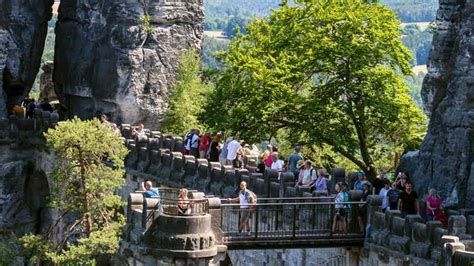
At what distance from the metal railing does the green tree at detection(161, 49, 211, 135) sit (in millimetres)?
26833

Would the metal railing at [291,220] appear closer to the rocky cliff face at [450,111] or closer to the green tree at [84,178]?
the rocky cliff face at [450,111]

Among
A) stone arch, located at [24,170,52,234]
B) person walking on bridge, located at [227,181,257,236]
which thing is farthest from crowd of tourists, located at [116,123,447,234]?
stone arch, located at [24,170,52,234]

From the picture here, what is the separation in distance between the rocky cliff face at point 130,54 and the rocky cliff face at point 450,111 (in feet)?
86.9

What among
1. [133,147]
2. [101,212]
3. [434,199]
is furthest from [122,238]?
[133,147]

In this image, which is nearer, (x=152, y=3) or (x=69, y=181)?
(x=69, y=181)

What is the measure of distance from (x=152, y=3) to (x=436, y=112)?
28.3 m

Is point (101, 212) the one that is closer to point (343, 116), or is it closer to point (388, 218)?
point (388, 218)

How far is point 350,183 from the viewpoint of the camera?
4403 centimetres

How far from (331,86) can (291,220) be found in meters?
20.1

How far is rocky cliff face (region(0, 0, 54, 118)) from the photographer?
2876 inches

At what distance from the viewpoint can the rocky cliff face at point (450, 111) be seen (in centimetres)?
4225

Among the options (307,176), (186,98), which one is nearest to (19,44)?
(186,98)

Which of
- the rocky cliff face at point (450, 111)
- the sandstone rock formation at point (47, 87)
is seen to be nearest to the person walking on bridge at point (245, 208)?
the rocky cliff face at point (450, 111)

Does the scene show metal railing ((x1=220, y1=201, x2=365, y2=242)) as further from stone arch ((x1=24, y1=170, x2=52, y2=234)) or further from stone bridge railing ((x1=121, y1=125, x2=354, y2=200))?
stone arch ((x1=24, y1=170, x2=52, y2=234))
